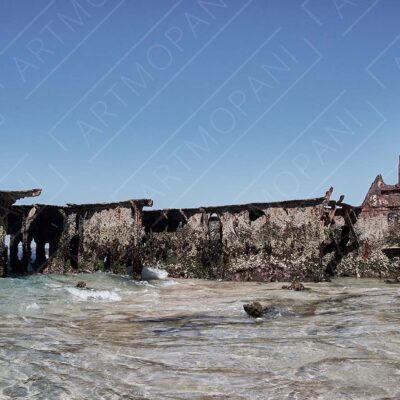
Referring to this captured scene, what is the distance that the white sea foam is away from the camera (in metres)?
15.1

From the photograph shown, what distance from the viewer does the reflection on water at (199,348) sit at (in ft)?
13.0

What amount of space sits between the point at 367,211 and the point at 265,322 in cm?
897

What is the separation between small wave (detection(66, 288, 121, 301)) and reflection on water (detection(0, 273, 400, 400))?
41 cm

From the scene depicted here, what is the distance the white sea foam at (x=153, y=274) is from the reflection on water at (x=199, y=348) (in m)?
5.35

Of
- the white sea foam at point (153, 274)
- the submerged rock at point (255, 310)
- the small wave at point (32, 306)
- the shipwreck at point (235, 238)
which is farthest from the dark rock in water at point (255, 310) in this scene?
the white sea foam at point (153, 274)

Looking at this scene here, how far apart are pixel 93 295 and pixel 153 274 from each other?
487 cm

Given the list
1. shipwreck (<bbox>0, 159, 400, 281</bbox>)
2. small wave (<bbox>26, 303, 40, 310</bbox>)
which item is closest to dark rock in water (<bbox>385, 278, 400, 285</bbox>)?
shipwreck (<bbox>0, 159, 400, 281</bbox>)

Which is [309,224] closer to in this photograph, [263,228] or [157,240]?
[263,228]

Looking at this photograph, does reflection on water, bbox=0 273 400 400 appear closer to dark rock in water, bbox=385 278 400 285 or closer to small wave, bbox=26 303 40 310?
small wave, bbox=26 303 40 310

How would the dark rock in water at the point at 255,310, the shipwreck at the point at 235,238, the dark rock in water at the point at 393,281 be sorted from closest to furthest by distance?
the dark rock in water at the point at 255,310 < the dark rock in water at the point at 393,281 < the shipwreck at the point at 235,238

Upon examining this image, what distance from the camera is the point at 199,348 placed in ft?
17.5

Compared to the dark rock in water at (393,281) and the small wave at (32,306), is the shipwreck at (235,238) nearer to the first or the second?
the dark rock in water at (393,281)

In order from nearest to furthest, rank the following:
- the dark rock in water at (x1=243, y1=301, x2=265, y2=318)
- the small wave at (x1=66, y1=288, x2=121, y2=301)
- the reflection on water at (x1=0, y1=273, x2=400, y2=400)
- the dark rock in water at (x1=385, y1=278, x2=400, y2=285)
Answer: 1. the reflection on water at (x1=0, y1=273, x2=400, y2=400)
2. the dark rock in water at (x1=243, y1=301, x2=265, y2=318)
3. the small wave at (x1=66, y1=288, x2=121, y2=301)
4. the dark rock in water at (x1=385, y1=278, x2=400, y2=285)

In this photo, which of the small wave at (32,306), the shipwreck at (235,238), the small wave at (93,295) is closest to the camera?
the small wave at (32,306)
